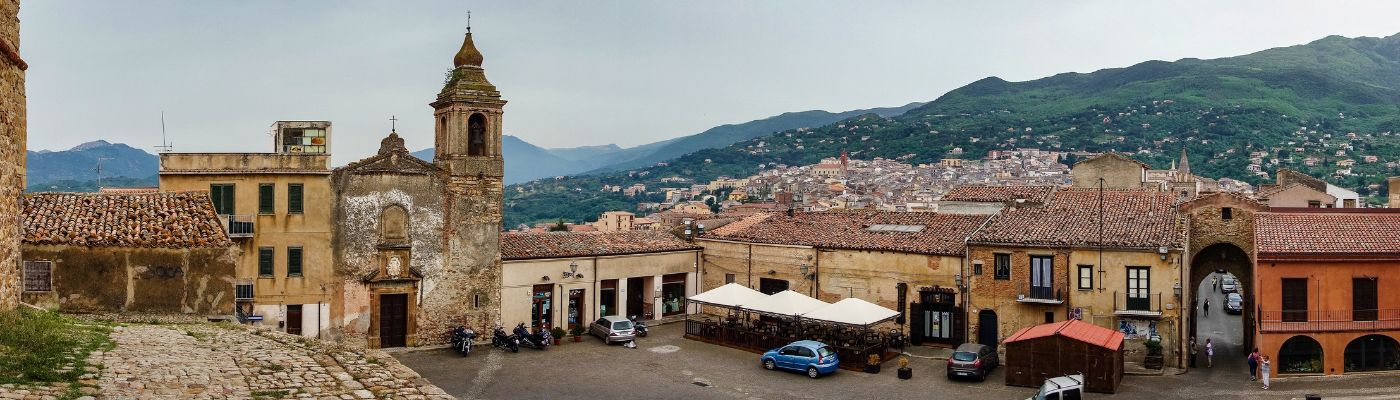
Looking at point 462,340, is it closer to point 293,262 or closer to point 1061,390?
point 293,262

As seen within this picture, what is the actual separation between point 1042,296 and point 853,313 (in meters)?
5.91

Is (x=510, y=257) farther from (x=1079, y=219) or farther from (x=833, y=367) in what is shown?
(x=1079, y=219)

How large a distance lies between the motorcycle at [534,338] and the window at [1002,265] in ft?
47.7

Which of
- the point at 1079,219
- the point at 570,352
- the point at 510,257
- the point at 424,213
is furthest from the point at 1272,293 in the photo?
the point at 424,213

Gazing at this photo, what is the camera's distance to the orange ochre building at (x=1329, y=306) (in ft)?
90.0

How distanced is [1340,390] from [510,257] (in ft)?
80.2

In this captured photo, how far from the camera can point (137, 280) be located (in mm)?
21953

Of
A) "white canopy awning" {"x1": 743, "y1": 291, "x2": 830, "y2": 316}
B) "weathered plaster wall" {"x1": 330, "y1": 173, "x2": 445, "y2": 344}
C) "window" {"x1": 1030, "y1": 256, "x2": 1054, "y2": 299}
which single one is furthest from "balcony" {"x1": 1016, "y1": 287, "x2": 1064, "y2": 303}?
"weathered plaster wall" {"x1": 330, "y1": 173, "x2": 445, "y2": 344}

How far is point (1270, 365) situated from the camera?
27.5 m

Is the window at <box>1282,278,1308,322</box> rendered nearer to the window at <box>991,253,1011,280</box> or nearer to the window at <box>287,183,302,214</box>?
the window at <box>991,253,1011,280</box>

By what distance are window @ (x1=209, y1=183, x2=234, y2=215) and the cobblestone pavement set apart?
1225 cm

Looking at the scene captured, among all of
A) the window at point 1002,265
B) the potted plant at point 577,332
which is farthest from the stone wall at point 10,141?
the window at point 1002,265

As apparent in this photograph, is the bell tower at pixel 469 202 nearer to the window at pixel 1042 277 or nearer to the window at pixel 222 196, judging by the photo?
the window at pixel 222 196

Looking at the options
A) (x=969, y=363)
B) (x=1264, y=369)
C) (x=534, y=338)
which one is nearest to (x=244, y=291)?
(x=534, y=338)
